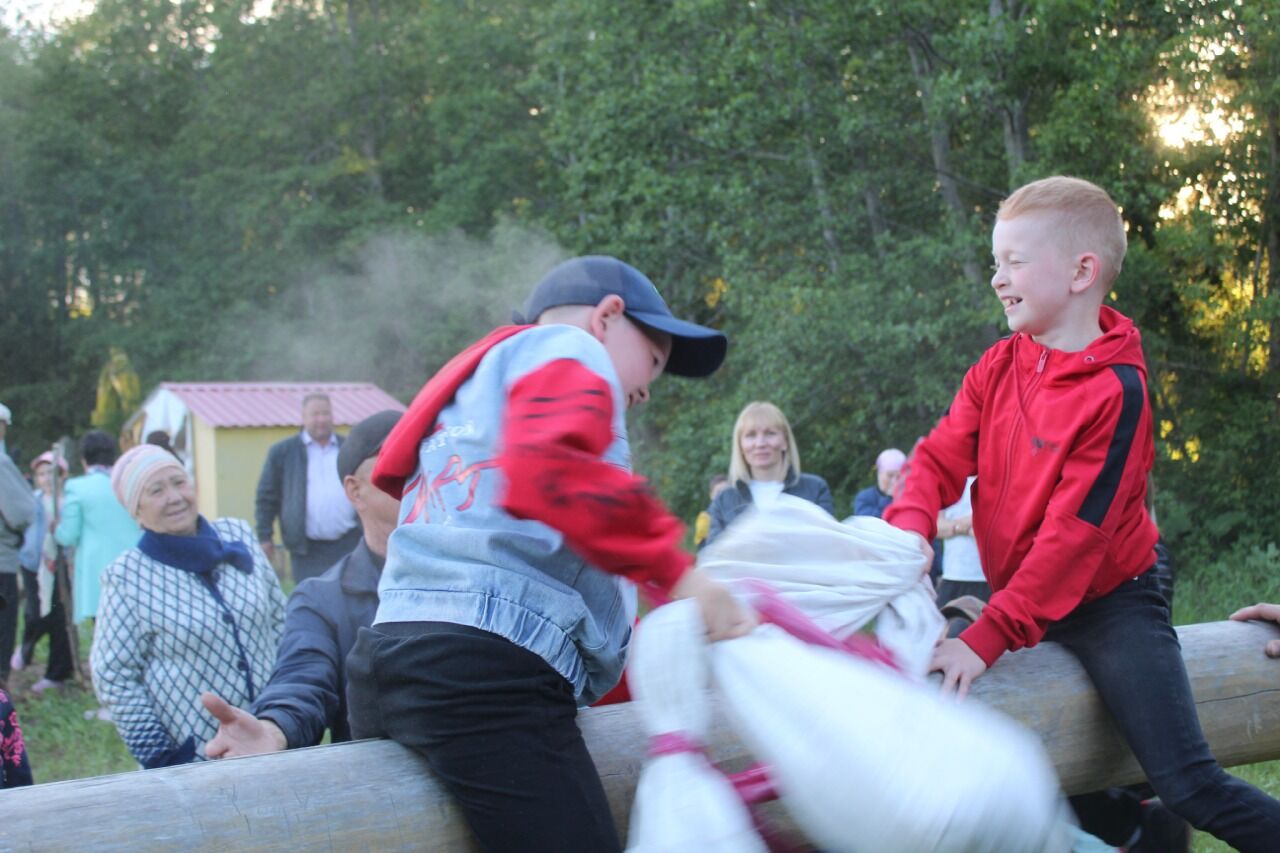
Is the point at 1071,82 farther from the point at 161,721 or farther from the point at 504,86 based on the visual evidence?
the point at 504,86

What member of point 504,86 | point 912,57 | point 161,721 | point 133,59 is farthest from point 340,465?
point 133,59

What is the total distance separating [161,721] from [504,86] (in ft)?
105

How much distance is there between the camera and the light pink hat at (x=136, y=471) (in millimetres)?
4180

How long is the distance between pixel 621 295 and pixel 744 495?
471 cm

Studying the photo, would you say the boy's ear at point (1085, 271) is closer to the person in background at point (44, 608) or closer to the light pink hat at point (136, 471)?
the light pink hat at point (136, 471)

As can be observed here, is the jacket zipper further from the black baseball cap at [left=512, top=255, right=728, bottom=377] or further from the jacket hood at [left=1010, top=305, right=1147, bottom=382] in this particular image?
the black baseball cap at [left=512, top=255, right=728, bottom=377]

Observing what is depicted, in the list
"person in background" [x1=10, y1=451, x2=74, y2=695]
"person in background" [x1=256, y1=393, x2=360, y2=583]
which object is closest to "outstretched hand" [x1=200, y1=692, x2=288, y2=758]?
"person in background" [x1=256, y1=393, x2=360, y2=583]

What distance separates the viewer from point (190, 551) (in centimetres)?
397

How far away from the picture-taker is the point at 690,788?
200 cm

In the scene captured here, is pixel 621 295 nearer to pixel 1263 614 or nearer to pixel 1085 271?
pixel 1085 271

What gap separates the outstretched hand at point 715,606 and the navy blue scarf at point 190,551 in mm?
2384

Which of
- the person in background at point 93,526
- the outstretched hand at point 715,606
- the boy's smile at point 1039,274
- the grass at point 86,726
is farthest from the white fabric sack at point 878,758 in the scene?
the person in background at point 93,526

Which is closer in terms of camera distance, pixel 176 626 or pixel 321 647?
pixel 321 647

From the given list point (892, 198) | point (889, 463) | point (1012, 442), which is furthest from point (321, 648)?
point (892, 198)
